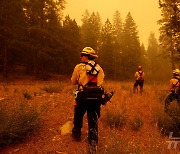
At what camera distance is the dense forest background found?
2356 cm

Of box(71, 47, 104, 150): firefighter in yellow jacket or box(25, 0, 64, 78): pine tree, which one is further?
box(25, 0, 64, 78): pine tree

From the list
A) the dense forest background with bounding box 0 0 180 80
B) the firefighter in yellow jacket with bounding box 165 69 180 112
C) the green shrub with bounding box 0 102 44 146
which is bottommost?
the green shrub with bounding box 0 102 44 146

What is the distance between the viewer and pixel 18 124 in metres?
5.50

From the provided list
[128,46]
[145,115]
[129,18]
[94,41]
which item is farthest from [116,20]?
Result: [145,115]

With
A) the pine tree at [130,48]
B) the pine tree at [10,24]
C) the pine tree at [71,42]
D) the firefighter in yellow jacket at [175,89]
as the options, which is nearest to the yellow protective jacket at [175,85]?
the firefighter in yellow jacket at [175,89]

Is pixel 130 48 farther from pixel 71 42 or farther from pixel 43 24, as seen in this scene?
pixel 43 24

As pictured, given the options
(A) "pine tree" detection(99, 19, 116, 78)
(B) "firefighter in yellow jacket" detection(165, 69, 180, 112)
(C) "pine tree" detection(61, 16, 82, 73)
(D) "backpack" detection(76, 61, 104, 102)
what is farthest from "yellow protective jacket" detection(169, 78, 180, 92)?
(A) "pine tree" detection(99, 19, 116, 78)

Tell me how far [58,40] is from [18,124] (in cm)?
2081

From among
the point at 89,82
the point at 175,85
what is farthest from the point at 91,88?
the point at 175,85

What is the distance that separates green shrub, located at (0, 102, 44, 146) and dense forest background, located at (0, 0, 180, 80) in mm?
7725

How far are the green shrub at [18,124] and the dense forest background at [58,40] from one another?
7.73 meters

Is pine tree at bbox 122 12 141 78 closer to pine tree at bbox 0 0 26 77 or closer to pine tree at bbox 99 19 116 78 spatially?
pine tree at bbox 99 19 116 78

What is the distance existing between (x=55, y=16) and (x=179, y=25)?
17.1 meters

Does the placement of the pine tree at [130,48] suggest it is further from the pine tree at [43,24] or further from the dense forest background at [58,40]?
the pine tree at [43,24]
